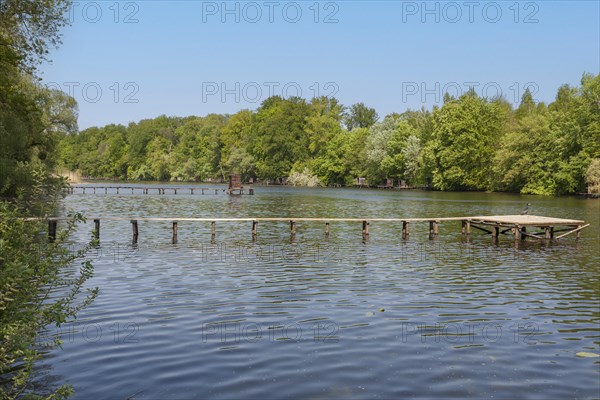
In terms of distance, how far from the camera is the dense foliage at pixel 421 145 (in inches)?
3622

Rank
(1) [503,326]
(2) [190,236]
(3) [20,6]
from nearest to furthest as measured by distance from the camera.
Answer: (1) [503,326] → (3) [20,6] → (2) [190,236]

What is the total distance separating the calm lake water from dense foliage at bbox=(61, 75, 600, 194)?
69.6 m

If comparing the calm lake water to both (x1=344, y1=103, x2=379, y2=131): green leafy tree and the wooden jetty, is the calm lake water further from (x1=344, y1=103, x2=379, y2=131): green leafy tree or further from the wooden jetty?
(x1=344, y1=103, x2=379, y2=131): green leafy tree

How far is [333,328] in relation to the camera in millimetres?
13586

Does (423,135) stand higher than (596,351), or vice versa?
(423,135)

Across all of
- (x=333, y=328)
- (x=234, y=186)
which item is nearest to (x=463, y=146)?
(x=234, y=186)

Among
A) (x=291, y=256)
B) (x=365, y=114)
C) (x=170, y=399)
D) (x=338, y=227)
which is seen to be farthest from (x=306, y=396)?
(x=365, y=114)

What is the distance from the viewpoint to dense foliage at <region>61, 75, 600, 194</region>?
302 feet

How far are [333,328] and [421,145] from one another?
11294cm

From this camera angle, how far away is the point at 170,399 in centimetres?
923

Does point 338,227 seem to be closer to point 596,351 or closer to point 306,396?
point 596,351

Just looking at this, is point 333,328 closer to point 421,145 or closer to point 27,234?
point 27,234

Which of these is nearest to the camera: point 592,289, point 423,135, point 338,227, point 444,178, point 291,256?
point 592,289

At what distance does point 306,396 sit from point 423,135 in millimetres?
117346
